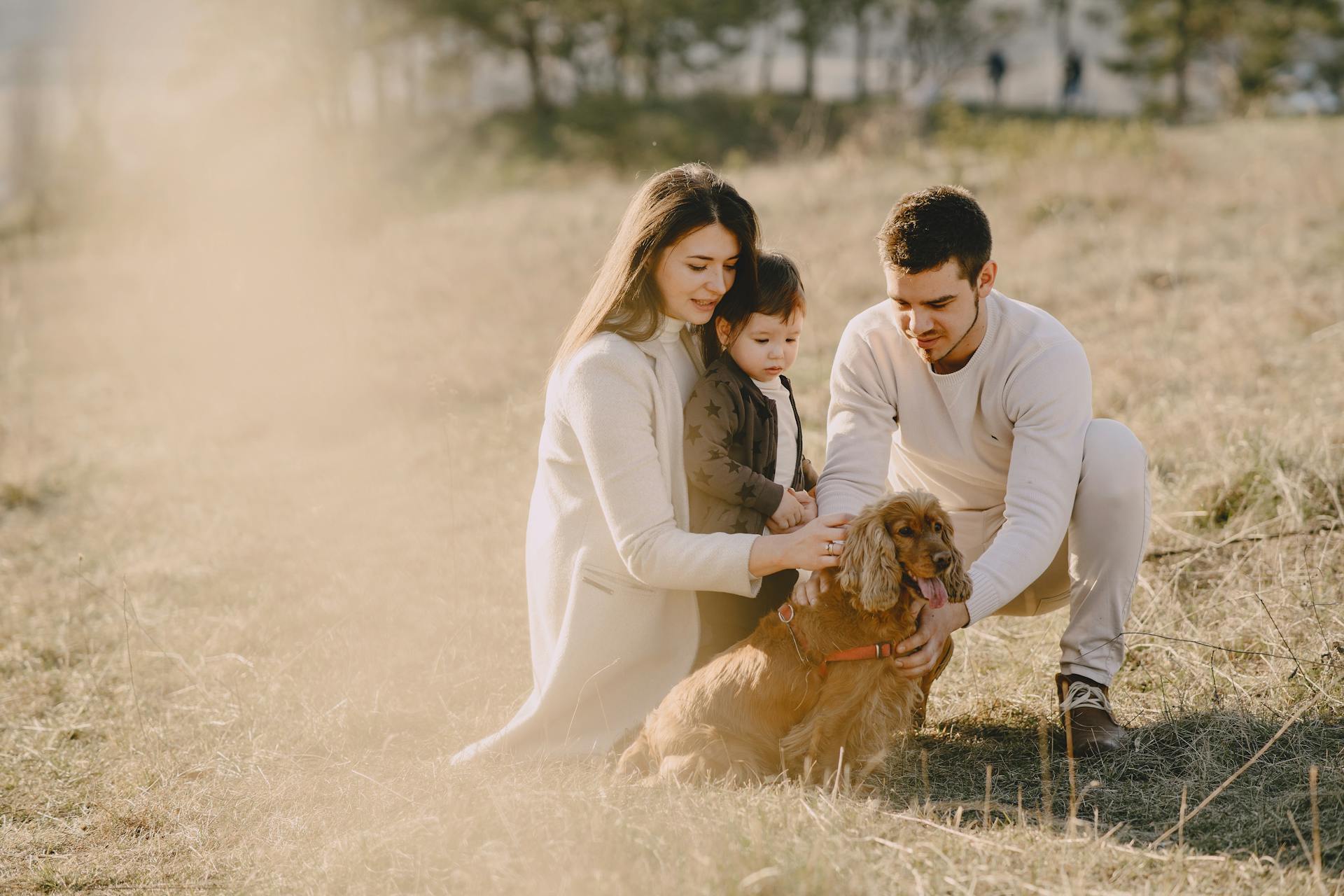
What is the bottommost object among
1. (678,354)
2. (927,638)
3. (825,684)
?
(825,684)

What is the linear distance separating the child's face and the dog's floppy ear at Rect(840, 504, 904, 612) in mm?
929

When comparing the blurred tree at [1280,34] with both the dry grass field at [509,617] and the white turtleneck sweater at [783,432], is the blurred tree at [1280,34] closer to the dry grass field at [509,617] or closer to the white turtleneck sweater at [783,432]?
the dry grass field at [509,617]

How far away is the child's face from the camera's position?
3984 mm

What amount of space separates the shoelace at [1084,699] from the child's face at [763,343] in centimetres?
158

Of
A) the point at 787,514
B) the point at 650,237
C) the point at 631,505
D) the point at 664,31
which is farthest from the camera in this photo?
the point at 664,31

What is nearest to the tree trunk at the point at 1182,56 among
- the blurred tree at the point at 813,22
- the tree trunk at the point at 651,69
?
the blurred tree at the point at 813,22

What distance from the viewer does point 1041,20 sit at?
5341 cm

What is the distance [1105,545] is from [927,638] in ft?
2.88

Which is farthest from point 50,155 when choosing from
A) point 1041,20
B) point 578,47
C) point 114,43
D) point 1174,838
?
point 1041,20

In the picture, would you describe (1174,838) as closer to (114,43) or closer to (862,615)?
(862,615)

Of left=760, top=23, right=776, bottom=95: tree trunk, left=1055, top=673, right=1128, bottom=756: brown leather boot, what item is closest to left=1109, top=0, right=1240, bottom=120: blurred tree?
left=760, top=23, right=776, bottom=95: tree trunk

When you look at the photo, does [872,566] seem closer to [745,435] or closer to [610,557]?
[745,435]

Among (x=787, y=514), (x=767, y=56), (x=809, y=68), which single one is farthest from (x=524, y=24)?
(x=787, y=514)

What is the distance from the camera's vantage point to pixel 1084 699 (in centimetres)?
383
